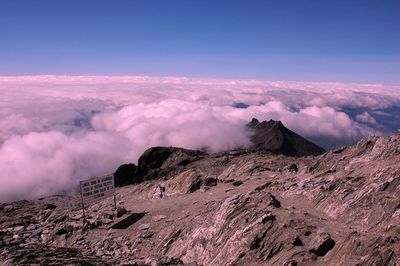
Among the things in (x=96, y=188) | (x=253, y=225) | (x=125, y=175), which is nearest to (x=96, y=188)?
(x=96, y=188)

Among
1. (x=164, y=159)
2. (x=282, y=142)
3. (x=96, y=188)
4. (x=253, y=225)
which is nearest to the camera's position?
(x=253, y=225)

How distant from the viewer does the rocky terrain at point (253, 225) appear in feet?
82.0

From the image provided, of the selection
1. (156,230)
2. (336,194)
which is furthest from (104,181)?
(336,194)

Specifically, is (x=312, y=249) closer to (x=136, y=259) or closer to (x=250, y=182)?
(x=136, y=259)

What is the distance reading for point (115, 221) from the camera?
131 feet

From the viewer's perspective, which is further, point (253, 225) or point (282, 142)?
point (282, 142)

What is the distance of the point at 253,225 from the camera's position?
28531 millimetres

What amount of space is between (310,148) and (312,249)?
163303 millimetres

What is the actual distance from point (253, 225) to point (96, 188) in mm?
20836

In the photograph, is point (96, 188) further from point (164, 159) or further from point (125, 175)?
point (164, 159)

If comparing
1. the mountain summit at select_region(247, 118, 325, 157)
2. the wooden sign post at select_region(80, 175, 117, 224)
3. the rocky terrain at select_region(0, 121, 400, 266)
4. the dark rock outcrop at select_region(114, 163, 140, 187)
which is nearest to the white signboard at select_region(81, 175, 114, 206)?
the wooden sign post at select_region(80, 175, 117, 224)

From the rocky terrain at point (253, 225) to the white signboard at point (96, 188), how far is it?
6.05ft

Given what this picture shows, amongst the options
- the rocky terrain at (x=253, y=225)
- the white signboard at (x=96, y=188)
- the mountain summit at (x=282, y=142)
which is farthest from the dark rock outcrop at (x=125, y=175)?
the mountain summit at (x=282, y=142)

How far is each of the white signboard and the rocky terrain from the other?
1843 millimetres
